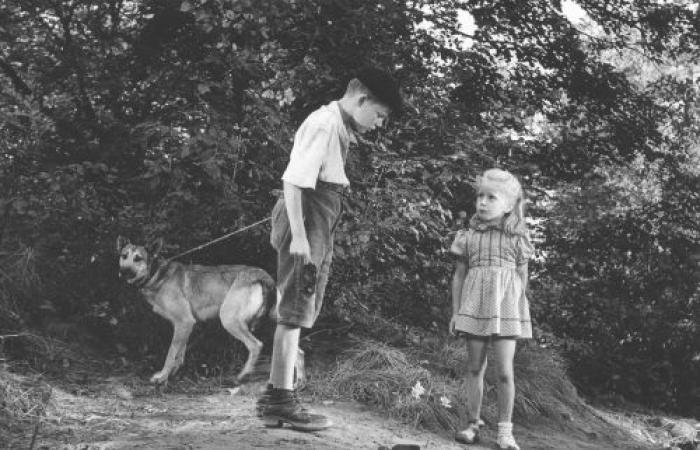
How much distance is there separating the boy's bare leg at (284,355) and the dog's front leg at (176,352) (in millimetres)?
1810

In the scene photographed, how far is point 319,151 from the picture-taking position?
14.2 feet

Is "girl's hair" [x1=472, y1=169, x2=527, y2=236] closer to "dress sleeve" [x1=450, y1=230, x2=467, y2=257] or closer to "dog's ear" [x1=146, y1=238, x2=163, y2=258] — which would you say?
"dress sleeve" [x1=450, y1=230, x2=467, y2=257]

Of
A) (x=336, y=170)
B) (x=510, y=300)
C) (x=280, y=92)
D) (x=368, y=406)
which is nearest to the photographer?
(x=336, y=170)

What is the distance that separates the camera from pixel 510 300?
5.06 m

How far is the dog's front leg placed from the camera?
20.0 feet

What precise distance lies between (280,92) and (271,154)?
496mm

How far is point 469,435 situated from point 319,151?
2140mm

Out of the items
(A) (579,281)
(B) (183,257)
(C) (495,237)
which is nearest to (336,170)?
(C) (495,237)

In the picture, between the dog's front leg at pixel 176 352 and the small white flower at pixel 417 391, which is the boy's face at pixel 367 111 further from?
the dog's front leg at pixel 176 352

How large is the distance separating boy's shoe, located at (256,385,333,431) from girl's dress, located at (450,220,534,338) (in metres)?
1.14

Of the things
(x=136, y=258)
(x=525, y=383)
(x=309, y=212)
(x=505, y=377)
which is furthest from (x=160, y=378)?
(x=525, y=383)

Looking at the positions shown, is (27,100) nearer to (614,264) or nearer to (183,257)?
(183,257)

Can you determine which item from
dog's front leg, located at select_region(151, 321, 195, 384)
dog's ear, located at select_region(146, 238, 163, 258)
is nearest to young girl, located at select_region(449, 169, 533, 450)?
dog's front leg, located at select_region(151, 321, 195, 384)

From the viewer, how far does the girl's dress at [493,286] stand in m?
5.02
